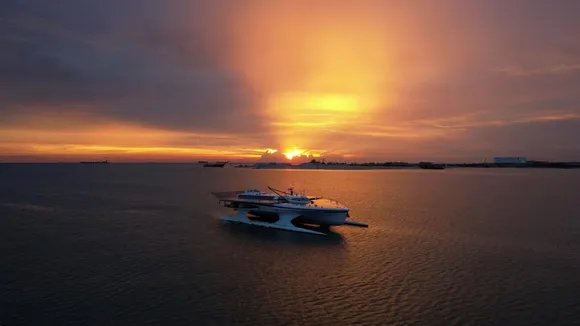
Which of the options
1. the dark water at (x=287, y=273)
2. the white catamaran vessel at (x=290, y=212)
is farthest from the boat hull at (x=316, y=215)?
the dark water at (x=287, y=273)

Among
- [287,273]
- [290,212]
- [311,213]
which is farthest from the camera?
[290,212]

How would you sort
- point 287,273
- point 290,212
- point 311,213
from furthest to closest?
point 290,212, point 311,213, point 287,273

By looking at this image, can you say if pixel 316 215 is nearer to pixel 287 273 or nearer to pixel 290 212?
pixel 290 212

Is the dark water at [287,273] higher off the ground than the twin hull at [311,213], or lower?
lower

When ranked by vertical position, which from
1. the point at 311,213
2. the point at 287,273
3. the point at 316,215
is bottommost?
the point at 287,273

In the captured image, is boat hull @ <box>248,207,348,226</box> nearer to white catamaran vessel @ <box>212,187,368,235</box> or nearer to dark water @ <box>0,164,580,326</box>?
white catamaran vessel @ <box>212,187,368,235</box>

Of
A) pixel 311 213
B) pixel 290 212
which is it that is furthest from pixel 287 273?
pixel 290 212

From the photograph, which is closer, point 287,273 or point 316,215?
point 287,273

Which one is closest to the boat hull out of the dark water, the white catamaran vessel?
the white catamaran vessel

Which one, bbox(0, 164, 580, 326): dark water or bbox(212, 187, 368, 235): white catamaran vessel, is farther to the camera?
bbox(212, 187, 368, 235): white catamaran vessel

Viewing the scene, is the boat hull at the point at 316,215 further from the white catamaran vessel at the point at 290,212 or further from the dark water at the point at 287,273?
the dark water at the point at 287,273

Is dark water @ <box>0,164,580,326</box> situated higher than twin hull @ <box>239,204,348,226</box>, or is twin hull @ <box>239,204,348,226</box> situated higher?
twin hull @ <box>239,204,348,226</box>

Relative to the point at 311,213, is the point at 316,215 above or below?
below
